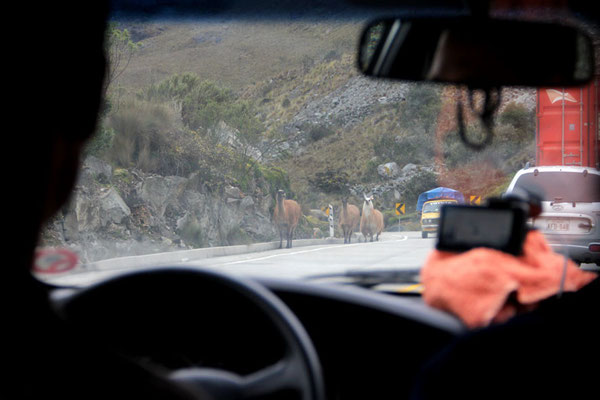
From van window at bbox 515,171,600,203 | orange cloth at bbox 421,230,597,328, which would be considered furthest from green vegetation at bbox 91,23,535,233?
orange cloth at bbox 421,230,597,328

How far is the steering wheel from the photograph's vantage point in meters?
1.97

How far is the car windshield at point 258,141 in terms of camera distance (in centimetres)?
473

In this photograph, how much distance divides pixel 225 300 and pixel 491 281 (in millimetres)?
966

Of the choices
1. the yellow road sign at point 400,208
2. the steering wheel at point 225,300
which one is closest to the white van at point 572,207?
the yellow road sign at point 400,208

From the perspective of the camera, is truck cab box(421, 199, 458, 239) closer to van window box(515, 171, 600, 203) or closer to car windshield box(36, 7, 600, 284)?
car windshield box(36, 7, 600, 284)

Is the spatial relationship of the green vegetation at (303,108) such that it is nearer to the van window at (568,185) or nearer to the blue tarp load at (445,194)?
the blue tarp load at (445,194)

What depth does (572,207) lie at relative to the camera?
5242mm

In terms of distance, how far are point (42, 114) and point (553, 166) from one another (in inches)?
191

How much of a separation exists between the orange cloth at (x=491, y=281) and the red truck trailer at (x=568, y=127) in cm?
149

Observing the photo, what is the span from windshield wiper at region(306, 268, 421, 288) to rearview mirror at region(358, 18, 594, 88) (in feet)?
3.46

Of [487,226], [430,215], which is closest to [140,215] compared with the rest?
[430,215]

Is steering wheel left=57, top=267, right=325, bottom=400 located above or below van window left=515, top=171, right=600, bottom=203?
below

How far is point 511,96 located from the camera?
4.55m

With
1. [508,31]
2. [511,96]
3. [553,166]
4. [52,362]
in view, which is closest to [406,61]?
[508,31]
